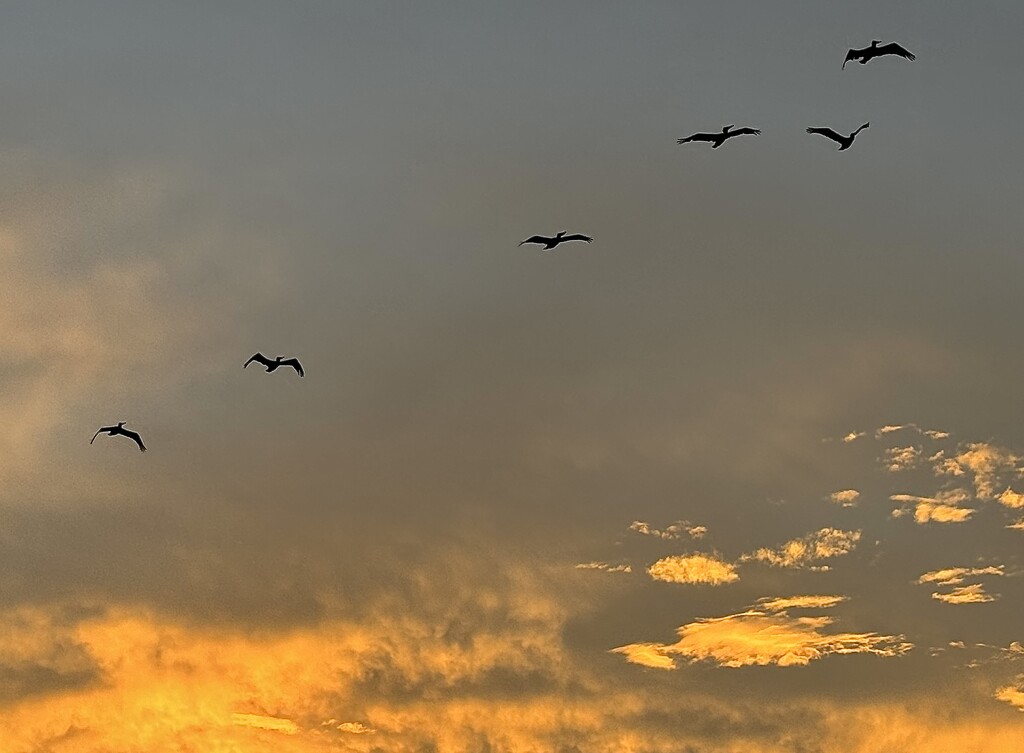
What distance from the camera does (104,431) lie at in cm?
19950

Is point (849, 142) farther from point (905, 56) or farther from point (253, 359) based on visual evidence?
point (253, 359)

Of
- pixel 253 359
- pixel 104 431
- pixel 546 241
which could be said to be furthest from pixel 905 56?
pixel 104 431

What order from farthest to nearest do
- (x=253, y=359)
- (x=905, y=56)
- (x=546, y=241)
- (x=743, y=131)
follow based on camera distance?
(x=253, y=359) → (x=546, y=241) → (x=743, y=131) → (x=905, y=56)

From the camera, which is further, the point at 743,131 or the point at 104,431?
the point at 104,431

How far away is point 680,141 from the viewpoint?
150750 millimetres

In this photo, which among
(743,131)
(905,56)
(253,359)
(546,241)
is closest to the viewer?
(905,56)

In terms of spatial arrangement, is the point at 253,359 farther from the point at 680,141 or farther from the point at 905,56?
the point at 905,56

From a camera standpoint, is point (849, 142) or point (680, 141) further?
point (849, 142)

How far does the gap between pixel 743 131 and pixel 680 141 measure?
38.6 ft

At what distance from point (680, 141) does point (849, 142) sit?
985 inches

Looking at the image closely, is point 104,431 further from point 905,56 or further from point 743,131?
point 905,56

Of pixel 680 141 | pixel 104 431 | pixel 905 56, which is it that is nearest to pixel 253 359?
pixel 104 431

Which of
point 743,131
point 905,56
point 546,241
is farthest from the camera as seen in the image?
point 546,241

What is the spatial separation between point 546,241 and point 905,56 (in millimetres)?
45304
